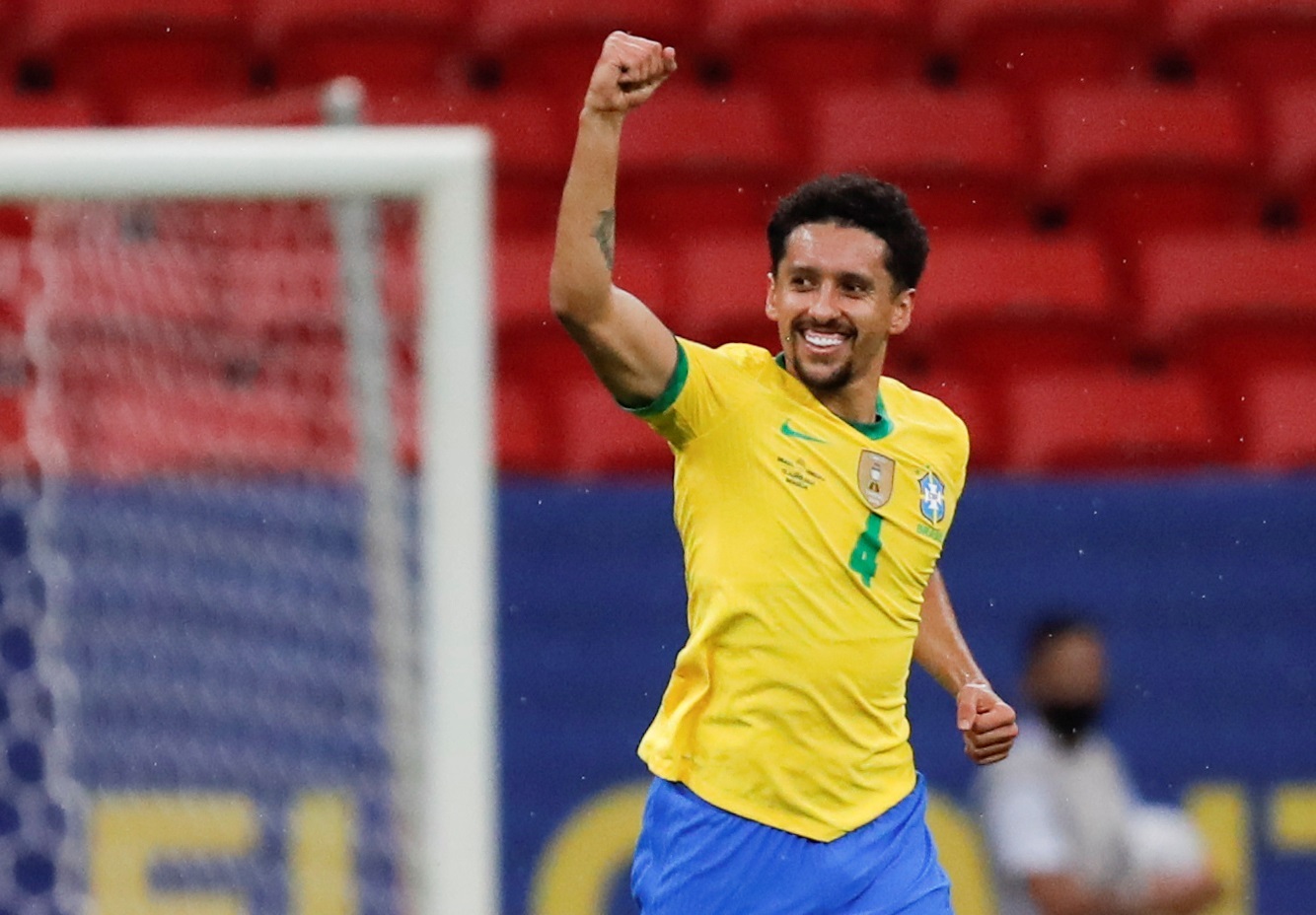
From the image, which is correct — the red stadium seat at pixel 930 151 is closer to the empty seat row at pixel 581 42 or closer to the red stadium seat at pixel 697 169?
the red stadium seat at pixel 697 169

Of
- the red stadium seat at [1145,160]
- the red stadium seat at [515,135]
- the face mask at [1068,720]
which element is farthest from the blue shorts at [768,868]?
the red stadium seat at [1145,160]

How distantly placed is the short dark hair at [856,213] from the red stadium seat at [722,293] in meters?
2.37

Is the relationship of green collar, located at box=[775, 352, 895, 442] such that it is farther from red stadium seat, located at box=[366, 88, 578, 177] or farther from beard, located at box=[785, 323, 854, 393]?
red stadium seat, located at box=[366, 88, 578, 177]

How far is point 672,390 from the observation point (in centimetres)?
352

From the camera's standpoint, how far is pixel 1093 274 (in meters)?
6.42

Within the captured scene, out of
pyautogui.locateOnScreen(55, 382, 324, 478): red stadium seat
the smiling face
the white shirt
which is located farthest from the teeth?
the white shirt

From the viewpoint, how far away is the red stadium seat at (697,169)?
21.6 feet

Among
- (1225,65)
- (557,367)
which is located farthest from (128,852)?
(1225,65)

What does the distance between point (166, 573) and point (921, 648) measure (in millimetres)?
1476

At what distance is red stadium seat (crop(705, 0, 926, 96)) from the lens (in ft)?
22.9

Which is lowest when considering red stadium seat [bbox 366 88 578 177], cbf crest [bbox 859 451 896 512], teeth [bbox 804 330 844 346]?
cbf crest [bbox 859 451 896 512]

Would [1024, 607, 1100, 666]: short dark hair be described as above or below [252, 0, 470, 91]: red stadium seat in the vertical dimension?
below

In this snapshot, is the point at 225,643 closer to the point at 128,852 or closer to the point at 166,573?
the point at 166,573

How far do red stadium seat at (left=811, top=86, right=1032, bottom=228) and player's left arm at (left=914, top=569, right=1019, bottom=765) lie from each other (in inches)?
108
